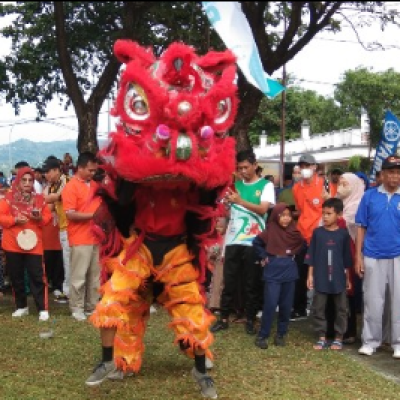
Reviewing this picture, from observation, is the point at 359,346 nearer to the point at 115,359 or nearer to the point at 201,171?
the point at 115,359

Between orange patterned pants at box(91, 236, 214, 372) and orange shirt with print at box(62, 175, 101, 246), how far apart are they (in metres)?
2.34

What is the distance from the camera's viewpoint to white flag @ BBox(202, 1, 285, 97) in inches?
68.9

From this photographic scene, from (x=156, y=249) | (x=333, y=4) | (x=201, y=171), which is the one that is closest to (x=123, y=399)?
(x=156, y=249)

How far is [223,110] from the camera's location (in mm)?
3379

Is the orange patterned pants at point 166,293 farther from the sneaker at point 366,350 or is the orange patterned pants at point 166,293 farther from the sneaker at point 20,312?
the sneaker at point 20,312

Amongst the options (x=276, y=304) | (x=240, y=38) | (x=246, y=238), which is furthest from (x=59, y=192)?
(x=240, y=38)

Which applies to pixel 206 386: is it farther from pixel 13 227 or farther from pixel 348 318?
pixel 13 227

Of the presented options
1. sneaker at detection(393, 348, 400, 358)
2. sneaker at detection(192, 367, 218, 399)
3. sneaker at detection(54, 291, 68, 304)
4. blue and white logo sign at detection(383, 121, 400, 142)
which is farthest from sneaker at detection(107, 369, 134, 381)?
blue and white logo sign at detection(383, 121, 400, 142)

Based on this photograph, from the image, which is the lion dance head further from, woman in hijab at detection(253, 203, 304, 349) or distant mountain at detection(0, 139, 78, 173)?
woman in hijab at detection(253, 203, 304, 349)

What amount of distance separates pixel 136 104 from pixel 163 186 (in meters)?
0.49

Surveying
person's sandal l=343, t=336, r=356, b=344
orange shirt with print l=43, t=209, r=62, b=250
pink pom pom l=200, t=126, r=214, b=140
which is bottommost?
person's sandal l=343, t=336, r=356, b=344

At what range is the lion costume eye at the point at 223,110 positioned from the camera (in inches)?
132

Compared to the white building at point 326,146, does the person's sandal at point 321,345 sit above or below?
below

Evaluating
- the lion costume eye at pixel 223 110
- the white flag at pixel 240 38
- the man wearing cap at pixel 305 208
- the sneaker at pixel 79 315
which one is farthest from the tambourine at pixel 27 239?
the white flag at pixel 240 38
